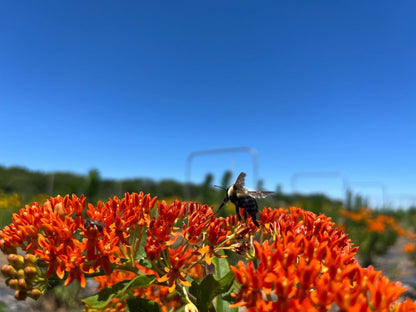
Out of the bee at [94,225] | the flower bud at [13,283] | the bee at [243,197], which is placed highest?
the bee at [243,197]

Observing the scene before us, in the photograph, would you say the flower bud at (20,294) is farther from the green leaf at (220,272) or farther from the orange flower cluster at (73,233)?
the green leaf at (220,272)

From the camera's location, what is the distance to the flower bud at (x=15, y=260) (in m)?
1.43

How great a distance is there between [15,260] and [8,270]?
5 cm

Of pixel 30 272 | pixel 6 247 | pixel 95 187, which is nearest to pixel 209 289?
pixel 30 272

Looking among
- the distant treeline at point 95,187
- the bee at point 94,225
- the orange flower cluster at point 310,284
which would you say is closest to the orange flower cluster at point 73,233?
the bee at point 94,225

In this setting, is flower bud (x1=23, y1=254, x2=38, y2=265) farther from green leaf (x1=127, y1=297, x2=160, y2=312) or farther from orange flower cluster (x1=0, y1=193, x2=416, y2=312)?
green leaf (x1=127, y1=297, x2=160, y2=312)

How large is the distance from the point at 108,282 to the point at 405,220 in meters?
26.5

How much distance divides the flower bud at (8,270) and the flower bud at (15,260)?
0.02 metres

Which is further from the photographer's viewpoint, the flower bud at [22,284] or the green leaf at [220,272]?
the green leaf at [220,272]

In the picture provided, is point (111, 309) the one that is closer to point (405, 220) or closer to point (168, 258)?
point (168, 258)

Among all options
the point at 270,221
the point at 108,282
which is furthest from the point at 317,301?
the point at 108,282

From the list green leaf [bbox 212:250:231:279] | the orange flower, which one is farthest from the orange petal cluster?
green leaf [bbox 212:250:231:279]

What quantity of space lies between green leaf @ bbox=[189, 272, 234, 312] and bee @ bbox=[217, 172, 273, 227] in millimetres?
402

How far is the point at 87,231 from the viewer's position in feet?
4.53
